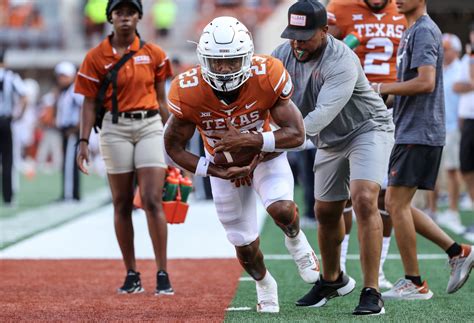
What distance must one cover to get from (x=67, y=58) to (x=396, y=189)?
26.6 meters

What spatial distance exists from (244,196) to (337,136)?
68 centimetres

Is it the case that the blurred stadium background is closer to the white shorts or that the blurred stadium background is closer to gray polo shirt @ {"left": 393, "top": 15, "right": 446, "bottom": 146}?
the white shorts

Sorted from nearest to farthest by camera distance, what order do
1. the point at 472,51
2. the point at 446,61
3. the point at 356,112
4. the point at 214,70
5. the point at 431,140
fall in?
1. the point at 214,70
2. the point at 356,112
3. the point at 431,140
4. the point at 472,51
5. the point at 446,61

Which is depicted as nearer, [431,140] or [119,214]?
[431,140]

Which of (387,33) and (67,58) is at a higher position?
(387,33)

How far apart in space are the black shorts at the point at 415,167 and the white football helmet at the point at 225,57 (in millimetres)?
1634

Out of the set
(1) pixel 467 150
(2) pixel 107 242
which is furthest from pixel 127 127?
(1) pixel 467 150

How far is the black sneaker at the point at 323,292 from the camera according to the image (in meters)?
6.87

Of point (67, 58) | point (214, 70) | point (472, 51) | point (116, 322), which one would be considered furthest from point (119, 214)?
point (67, 58)

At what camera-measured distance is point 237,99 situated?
6059mm

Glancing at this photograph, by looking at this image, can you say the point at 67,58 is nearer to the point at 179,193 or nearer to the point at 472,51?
the point at 472,51

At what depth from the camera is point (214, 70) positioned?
19.3 ft

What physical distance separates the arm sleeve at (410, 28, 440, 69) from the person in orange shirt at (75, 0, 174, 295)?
193cm

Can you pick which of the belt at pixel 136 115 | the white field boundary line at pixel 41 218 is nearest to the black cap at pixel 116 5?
the belt at pixel 136 115
